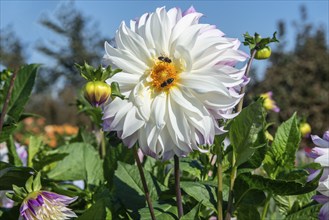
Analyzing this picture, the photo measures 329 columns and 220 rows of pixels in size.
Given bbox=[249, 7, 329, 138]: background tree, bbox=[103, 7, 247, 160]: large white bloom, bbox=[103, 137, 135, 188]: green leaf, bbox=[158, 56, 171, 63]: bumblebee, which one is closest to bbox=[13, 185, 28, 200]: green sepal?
bbox=[103, 7, 247, 160]: large white bloom

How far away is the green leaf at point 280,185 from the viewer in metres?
0.84

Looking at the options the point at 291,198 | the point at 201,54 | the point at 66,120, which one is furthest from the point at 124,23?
the point at 66,120

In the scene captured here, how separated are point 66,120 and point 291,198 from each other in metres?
10.2

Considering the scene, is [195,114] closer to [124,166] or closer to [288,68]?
[124,166]

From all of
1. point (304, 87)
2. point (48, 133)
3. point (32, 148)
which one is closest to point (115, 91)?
point (32, 148)

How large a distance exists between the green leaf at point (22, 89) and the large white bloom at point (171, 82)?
45cm

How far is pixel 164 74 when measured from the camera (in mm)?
804

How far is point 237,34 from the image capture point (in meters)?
0.93

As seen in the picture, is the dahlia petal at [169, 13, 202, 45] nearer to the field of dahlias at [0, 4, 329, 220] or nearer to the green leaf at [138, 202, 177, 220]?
the field of dahlias at [0, 4, 329, 220]

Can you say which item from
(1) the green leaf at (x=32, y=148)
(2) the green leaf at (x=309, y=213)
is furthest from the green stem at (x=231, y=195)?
(1) the green leaf at (x=32, y=148)

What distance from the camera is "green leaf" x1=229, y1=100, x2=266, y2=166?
0.87 m

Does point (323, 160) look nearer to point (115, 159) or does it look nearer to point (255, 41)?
point (255, 41)

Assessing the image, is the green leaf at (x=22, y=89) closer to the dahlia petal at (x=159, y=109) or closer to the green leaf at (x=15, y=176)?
the green leaf at (x=15, y=176)

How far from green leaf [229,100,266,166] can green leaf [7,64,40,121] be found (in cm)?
46
